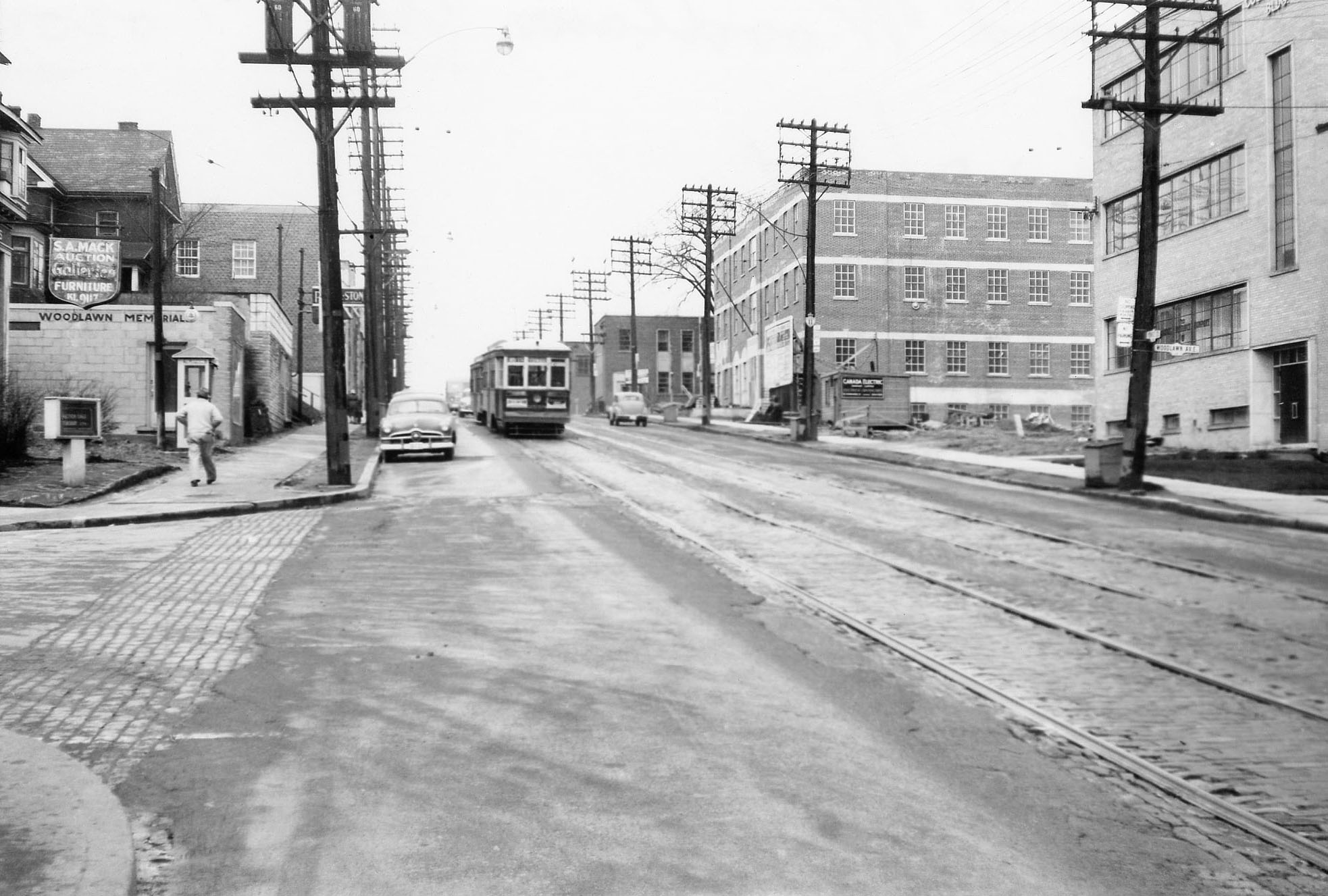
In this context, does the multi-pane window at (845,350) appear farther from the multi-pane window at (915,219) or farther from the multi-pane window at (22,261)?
the multi-pane window at (22,261)

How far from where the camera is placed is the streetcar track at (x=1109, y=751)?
4.59 meters

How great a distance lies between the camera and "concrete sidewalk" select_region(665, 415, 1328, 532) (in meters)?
17.2

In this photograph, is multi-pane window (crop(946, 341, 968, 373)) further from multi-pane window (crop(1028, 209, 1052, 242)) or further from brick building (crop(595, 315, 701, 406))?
brick building (crop(595, 315, 701, 406))

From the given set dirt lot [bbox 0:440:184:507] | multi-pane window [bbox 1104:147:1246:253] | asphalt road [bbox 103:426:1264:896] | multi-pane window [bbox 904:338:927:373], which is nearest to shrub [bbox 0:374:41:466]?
dirt lot [bbox 0:440:184:507]

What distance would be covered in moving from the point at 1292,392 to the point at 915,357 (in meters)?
34.5

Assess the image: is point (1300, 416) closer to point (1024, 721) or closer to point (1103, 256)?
point (1103, 256)

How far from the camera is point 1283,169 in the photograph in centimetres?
2759

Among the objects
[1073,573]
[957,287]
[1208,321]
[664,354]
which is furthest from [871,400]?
[664,354]

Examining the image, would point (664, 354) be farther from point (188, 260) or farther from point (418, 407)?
point (418, 407)

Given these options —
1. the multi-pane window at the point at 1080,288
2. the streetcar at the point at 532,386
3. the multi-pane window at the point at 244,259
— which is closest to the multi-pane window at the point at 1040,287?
the multi-pane window at the point at 1080,288

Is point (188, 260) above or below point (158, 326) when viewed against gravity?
above

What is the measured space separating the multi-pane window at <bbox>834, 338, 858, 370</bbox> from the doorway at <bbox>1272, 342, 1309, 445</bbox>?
33.0 meters

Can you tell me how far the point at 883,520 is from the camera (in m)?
16.1

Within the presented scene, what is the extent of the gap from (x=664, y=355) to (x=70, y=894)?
9505 cm
